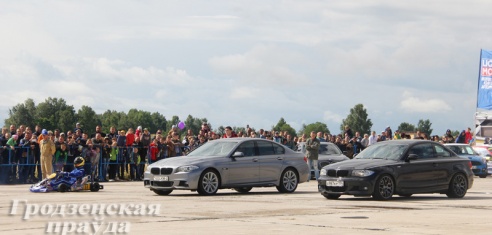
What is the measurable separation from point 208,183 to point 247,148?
5.98 ft

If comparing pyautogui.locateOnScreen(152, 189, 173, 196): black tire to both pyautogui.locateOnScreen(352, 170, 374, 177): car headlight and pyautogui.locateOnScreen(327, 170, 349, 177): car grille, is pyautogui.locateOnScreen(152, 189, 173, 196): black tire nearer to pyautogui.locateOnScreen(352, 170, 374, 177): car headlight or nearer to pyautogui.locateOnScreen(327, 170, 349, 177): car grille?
pyautogui.locateOnScreen(327, 170, 349, 177): car grille

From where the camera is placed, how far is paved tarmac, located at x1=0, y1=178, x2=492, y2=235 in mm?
14406

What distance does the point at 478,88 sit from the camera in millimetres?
48312

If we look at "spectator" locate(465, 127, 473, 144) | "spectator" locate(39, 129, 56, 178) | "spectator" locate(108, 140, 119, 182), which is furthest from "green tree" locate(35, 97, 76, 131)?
"spectator" locate(39, 129, 56, 178)

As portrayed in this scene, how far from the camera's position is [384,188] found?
74.6 feet

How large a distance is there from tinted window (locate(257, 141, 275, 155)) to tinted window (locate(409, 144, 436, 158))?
170 inches

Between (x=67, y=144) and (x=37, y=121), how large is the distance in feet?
425

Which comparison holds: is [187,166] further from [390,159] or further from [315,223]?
[315,223]

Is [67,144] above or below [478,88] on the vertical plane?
below

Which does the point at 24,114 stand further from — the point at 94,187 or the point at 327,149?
the point at 94,187

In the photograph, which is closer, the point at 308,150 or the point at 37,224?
the point at 37,224

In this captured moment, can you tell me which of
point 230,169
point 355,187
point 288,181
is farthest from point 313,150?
point 355,187

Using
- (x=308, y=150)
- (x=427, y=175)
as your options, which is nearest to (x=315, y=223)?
(x=427, y=175)

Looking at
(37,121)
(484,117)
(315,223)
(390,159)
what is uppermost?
(37,121)
